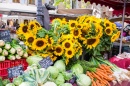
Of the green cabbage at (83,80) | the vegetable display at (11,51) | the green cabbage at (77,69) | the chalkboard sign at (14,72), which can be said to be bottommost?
the green cabbage at (83,80)

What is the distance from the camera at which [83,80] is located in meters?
3.02

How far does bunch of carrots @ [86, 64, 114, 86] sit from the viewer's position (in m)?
3.28

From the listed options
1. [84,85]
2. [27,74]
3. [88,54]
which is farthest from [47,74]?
[88,54]

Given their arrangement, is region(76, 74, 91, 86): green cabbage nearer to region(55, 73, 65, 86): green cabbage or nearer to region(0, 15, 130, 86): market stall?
region(0, 15, 130, 86): market stall

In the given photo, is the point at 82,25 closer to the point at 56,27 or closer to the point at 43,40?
the point at 56,27

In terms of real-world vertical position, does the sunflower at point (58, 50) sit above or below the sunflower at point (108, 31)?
below

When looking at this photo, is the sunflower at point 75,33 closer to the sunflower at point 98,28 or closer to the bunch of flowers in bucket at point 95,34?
the bunch of flowers in bucket at point 95,34

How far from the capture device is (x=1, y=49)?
3.18 m

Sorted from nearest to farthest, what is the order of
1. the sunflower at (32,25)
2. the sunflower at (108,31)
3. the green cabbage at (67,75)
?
the green cabbage at (67,75) < the sunflower at (32,25) < the sunflower at (108,31)

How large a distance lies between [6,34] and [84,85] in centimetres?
122

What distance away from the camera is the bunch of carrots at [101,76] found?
10.8 feet

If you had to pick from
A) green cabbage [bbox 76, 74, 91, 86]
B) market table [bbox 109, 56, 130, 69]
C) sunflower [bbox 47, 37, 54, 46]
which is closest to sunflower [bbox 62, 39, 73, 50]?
sunflower [bbox 47, 37, 54, 46]

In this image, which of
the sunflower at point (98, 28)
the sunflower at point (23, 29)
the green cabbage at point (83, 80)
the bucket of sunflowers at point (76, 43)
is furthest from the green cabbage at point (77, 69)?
the sunflower at point (23, 29)

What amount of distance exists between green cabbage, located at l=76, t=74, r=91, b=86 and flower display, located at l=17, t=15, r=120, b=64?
0.88 feet
